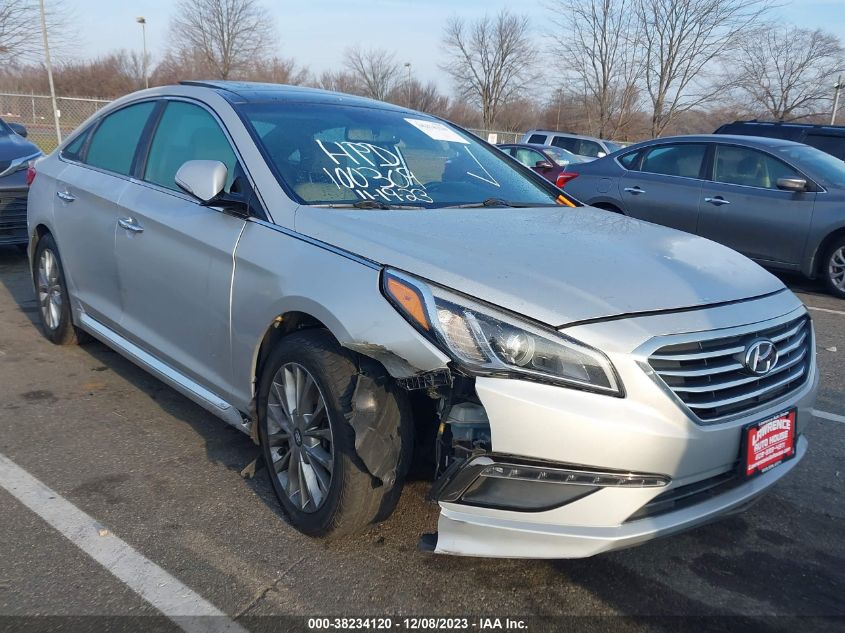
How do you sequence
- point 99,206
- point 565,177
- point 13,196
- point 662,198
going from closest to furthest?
point 99,206, point 13,196, point 662,198, point 565,177

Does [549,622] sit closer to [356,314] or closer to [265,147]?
[356,314]

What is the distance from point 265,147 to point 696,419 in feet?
6.75

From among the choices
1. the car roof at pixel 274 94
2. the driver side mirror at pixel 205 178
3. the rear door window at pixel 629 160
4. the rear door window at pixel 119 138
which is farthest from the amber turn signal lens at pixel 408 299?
the rear door window at pixel 629 160

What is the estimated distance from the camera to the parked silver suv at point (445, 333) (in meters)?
2.25

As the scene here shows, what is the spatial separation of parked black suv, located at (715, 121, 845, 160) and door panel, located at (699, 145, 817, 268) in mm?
2898

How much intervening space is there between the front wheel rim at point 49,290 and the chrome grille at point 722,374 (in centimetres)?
396

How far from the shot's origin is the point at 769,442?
2.56 m

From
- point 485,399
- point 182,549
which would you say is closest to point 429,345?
point 485,399

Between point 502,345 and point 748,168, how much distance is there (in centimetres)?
678

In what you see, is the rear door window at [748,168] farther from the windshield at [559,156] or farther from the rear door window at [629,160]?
the windshield at [559,156]

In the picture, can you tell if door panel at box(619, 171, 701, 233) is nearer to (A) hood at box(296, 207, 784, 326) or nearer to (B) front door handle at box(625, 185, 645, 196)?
(B) front door handle at box(625, 185, 645, 196)

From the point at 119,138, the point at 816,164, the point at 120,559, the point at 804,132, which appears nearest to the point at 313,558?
the point at 120,559

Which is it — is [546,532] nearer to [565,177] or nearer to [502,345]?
[502,345]

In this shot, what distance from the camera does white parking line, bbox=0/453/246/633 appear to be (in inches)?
93.8
